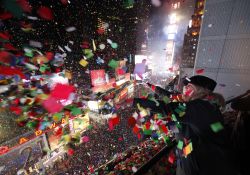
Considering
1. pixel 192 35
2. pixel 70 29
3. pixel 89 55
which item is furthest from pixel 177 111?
pixel 192 35

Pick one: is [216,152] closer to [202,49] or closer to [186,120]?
[186,120]

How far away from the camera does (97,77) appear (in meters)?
18.5

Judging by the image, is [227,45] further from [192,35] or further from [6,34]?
[192,35]

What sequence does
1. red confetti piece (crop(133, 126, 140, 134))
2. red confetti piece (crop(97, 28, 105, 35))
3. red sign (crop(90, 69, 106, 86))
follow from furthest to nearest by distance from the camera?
red confetti piece (crop(97, 28, 105, 35)) → red sign (crop(90, 69, 106, 86)) → red confetti piece (crop(133, 126, 140, 134))

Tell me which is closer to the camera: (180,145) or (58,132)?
(180,145)

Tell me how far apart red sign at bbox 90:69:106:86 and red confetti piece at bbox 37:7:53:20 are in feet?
23.7

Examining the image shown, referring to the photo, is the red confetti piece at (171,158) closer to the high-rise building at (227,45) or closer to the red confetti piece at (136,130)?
the high-rise building at (227,45)

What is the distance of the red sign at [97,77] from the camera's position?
18078 millimetres

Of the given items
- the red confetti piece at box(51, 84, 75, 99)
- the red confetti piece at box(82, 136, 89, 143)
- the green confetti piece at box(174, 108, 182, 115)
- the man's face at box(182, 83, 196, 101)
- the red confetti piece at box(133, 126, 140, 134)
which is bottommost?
the red confetti piece at box(82, 136, 89, 143)

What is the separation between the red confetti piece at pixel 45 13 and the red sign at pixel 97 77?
724 cm

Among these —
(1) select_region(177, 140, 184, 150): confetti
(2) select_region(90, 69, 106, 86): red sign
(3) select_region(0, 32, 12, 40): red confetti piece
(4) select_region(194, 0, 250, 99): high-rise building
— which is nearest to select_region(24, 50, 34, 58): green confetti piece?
(3) select_region(0, 32, 12, 40): red confetti piece

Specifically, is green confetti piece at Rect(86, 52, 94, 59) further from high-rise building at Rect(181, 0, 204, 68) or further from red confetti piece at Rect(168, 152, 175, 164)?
high-rise building at Rect(181, 0, 204, 68)

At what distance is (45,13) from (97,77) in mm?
8722

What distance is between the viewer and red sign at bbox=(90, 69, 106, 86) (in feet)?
59.3
